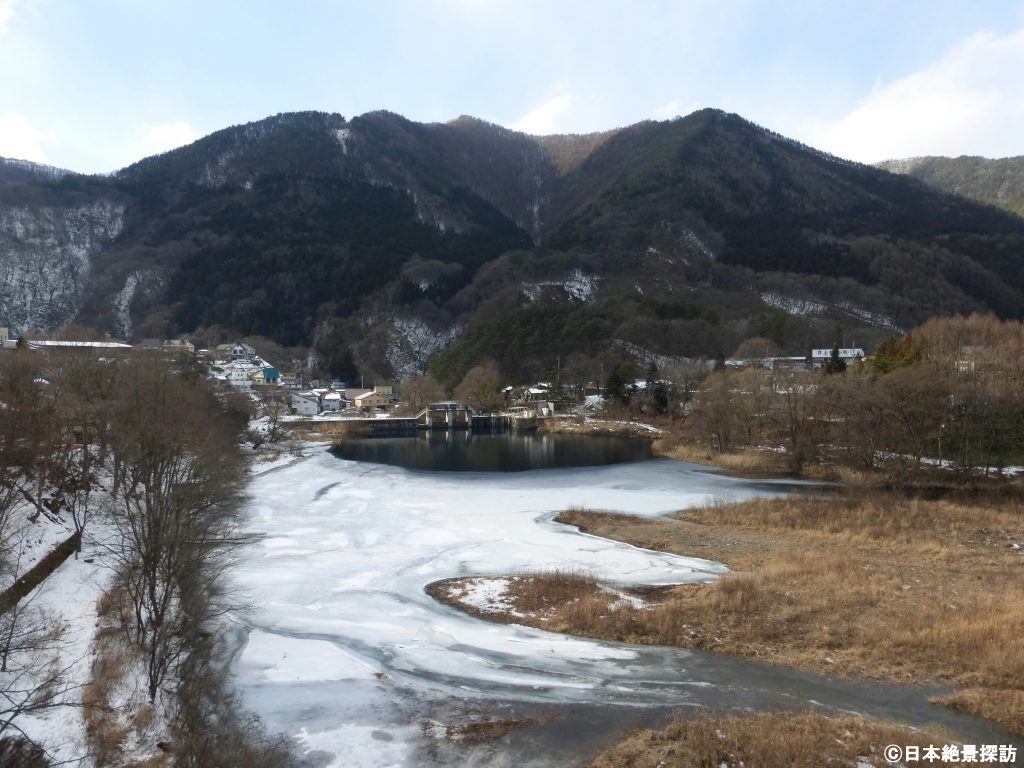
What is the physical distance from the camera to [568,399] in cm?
7538

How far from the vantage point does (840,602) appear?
45.3ft

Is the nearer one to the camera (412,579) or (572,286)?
(412,579)

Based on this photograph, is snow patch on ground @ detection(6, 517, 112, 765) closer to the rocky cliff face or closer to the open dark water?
the open dark water

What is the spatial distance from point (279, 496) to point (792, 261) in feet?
422

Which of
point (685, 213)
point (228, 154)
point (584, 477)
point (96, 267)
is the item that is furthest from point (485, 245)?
A: point (584, 477)

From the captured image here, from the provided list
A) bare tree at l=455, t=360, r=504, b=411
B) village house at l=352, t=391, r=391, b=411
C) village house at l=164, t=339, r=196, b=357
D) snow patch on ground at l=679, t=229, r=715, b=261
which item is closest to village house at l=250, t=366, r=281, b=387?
village house at l=164, t=339, r=196, b=357

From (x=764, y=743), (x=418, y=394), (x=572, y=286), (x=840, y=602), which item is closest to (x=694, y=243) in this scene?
(x=572, y=286)

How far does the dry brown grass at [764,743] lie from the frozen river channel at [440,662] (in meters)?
0.66

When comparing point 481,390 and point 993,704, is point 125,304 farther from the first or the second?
point 993,704

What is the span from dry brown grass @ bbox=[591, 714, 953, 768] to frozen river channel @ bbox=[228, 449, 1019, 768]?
0.66 meters

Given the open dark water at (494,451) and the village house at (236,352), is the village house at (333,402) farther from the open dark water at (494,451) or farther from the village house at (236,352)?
the open dark water at (494,451)

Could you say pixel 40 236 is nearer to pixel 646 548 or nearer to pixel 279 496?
pixel 279 496

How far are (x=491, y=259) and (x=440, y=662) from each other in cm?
15643

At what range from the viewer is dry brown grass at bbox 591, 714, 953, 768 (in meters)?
7.85
